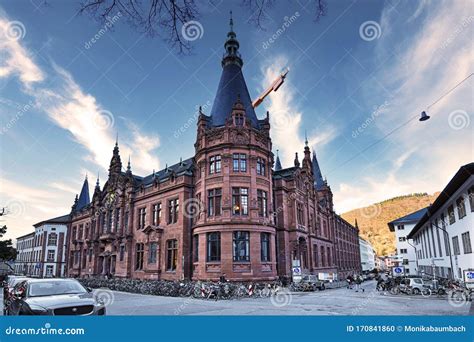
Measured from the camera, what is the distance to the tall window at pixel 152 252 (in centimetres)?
3541

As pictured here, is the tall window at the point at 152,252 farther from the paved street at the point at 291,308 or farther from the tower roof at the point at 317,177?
the tower roof at the point at 317,177

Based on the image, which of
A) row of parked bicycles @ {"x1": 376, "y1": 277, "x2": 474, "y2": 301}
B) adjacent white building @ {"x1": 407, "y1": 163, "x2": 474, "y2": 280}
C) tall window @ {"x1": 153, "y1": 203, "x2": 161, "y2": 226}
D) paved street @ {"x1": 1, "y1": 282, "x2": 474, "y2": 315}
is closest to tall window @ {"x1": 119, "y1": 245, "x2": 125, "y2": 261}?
tall window @ {"x1": 153, "y1": 203, "x2": 161, "y2": 226}

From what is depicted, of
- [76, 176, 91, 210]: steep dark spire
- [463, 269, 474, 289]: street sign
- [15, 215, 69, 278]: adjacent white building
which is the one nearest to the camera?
[463, 269, 474, 289]: street sign

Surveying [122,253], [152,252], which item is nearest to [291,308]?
[152,252]

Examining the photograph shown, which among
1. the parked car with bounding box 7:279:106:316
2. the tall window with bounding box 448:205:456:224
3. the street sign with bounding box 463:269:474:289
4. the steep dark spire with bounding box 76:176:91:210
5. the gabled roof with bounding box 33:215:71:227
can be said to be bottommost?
the street sign with bounding box 463:269:474:289

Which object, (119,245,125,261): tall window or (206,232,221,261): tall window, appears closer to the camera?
(206,232,221,261): tall window

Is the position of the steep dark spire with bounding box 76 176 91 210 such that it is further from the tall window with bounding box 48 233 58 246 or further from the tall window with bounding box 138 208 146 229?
the tall window with bounding box 138 208 146 229

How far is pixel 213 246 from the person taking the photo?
2888cm

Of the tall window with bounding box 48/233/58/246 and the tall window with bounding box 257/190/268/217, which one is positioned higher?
the tall window with bounding box 257/190/268/217

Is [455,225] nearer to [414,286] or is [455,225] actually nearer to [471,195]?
[414,286]

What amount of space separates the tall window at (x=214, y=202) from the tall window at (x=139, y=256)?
1273cm

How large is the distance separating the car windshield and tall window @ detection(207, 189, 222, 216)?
19.3 meters

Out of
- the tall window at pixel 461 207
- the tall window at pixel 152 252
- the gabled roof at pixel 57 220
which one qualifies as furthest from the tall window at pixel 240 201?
the gabled roof at pixel 57 220

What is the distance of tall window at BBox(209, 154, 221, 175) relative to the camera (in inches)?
1202
